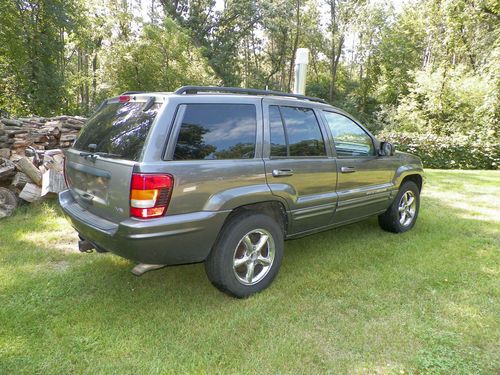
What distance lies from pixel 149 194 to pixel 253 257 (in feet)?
3.88

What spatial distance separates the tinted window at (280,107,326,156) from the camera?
3477 millimetres

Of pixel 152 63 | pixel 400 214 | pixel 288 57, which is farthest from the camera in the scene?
pixel 288 57

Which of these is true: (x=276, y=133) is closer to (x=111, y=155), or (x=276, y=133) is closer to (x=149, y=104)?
(x=149, y=104)

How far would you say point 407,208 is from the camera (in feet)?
16.8

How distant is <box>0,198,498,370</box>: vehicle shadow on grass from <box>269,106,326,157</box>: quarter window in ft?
4.22

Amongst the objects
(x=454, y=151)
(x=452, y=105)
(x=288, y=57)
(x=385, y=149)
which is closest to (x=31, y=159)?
(x=385, y=149)

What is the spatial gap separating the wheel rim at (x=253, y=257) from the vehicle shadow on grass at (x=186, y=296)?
0.20 meters

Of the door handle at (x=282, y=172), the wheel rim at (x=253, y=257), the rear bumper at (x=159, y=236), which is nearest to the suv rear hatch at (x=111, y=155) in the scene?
the rear bumper at (x=159, y=236)

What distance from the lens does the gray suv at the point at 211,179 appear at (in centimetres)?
259

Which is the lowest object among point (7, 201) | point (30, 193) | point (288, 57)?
point (7, 201)

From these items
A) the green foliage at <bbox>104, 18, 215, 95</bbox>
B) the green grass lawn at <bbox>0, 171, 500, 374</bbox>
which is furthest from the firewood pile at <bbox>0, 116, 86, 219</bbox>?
the green foliage at <bbox>104, 18, 215, 95</bbox>

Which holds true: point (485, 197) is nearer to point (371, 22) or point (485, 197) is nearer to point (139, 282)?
point (139, 282)

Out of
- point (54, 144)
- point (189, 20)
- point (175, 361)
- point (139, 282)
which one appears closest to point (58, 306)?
point (139, 282)

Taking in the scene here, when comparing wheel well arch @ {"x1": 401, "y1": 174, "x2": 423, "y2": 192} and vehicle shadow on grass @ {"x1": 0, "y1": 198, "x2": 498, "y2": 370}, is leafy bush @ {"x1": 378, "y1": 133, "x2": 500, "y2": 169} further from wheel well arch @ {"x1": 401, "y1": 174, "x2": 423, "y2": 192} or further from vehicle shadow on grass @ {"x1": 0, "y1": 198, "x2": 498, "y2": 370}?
vehicle shadow on grass @ {"x1": 0, "y1": 198, "x2": 498, "y2": 370}
